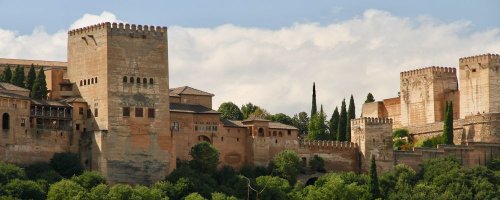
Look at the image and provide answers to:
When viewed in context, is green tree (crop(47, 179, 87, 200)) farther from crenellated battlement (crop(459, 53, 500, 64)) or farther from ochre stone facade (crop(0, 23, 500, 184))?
crenellated battlement (crop(459, 53, 500, 64))

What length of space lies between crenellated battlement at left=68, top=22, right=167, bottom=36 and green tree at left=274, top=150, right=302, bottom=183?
359 inches

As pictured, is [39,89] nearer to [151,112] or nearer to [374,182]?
[151,112]

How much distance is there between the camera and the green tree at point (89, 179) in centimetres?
7125

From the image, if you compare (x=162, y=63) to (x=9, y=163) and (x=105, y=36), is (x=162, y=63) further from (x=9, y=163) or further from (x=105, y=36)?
(x=9, y=163)

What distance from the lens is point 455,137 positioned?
297 feet

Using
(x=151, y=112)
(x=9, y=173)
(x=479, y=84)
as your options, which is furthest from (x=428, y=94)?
(x=9, y=173)

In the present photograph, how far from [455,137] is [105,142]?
25.6 metres

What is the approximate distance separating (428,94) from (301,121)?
1248 cm

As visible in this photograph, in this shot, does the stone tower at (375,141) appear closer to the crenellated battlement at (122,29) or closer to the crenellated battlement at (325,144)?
the crenellated battlement at (325,144)

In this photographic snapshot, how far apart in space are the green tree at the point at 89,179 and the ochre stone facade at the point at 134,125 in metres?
1.15

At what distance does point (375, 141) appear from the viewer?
8400cm

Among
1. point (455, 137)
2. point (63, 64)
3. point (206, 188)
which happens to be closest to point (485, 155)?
point (455, 137)

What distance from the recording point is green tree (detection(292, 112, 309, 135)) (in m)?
102

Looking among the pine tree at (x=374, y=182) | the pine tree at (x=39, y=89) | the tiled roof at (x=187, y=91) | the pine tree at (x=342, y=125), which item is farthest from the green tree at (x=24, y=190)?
the pine tree at (x=342, y=125)
